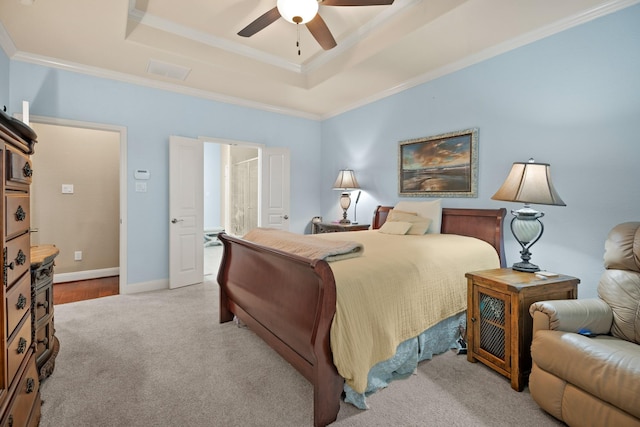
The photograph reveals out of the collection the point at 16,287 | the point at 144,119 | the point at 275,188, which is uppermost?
the point at 144,119

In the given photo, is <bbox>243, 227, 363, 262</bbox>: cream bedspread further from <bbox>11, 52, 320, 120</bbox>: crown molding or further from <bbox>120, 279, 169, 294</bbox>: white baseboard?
<bbox>11, 52, 320, 120</bbox>: crown molding

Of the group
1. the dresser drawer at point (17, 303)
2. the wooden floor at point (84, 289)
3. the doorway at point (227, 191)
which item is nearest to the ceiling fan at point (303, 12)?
the dresser drawer at point (17, 303)

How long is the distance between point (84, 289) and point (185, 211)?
1.67 meters

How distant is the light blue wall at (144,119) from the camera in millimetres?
3469

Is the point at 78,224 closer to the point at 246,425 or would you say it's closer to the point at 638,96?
the point at 246,425

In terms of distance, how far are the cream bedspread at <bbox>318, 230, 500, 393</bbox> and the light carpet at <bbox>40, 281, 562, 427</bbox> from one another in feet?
1.02

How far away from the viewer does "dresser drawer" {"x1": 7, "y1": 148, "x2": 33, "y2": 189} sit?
120 centimetres

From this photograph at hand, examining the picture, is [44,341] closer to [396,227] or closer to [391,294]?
[391,294]

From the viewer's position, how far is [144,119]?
4039 mm

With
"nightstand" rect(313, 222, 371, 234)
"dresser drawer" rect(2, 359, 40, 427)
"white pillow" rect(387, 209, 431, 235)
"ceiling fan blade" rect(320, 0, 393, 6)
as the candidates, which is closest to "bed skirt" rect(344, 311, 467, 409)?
"white pillow" rect(387, 209, 431, 235)

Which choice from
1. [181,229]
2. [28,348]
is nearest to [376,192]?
[181,229]

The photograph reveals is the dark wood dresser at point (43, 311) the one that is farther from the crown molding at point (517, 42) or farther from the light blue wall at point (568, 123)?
the crown molding at point (517, 42)

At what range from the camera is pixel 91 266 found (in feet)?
15.5

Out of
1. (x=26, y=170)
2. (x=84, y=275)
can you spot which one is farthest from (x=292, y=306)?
(x=84, y=275)
